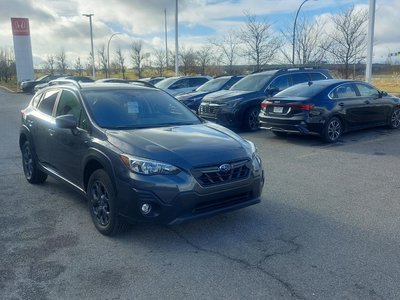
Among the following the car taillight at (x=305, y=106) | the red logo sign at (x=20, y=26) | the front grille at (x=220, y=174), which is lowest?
the front grille at (x=220, y=174)

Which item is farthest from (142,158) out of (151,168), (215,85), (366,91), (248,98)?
(215,85)

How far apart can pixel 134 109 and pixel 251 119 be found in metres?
7.15

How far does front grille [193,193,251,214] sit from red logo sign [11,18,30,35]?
51650 millimetres

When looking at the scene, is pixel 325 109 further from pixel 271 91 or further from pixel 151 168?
pixel 151 168

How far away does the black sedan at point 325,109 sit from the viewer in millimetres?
9406

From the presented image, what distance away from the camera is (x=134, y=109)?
16.8 feet

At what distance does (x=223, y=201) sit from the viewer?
4184 mm

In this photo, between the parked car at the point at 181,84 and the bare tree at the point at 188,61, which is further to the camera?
the bare tree at the point at 188,61

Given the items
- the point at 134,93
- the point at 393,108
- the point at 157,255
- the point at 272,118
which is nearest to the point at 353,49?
the point at 393,108

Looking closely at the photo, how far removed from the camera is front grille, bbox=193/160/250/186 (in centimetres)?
398

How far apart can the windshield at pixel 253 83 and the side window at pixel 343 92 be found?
8.65 feet

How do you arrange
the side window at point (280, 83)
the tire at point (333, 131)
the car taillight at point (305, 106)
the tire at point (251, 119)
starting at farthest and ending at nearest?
the side window at point (280, 83), the tire at point (251, 119), the tire at point (333, 131), the car taillight at point (305, 106)

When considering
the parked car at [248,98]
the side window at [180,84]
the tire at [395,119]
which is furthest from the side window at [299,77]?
the side window at [180,84]

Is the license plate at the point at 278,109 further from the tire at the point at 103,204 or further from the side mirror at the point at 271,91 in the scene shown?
the tire at the point at 103,204
